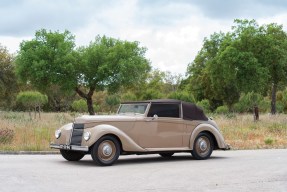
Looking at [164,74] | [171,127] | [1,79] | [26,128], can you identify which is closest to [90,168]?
[171,127]

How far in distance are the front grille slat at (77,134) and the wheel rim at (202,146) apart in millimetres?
3887

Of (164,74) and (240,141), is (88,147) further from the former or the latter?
(164,74)

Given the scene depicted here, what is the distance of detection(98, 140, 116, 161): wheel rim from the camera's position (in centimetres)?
1351

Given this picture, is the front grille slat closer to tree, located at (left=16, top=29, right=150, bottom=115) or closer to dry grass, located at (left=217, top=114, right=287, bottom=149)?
dry grass, located at (left=217, top=114, right=287, bottom=149)

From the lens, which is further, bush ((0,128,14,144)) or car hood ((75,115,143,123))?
bush ((0,128,14,144))

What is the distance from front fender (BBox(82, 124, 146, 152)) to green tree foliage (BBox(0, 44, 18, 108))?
4151cm

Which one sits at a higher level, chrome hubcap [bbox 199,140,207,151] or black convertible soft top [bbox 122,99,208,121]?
black convertible soft top [bbox 122,99,208,121]

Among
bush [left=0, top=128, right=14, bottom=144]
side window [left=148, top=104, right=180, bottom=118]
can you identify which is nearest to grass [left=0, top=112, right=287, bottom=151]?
bush [left=0, top=128, right=14, bottom=144]

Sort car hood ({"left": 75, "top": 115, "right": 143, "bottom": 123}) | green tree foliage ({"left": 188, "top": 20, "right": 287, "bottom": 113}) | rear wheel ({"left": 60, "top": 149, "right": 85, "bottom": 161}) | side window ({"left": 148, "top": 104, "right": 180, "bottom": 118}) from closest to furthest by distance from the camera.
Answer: car hood ({"left": 75, "top": 115, "right": 143, "bottom": 123}) < rear wheel ({"left": 60, "top": 149, "right": 85, "bottom": 161}) < side window ({"left": 148, "top": 104, "right": 180, "bottom": 118}) < green tree foliage ({"left": 188, "top": 20, "right": 287, "bottom": 113})

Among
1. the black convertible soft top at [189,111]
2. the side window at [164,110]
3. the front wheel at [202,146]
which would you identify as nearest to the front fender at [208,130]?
the front wheel at [202,146]

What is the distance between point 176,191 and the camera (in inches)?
365

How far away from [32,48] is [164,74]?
183ft

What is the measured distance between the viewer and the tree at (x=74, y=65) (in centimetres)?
4519

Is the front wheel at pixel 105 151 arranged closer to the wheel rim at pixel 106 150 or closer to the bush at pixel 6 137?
the wheel rim at pixel 106 150
